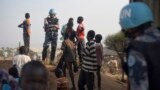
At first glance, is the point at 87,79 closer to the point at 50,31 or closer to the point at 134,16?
the point at 50,31

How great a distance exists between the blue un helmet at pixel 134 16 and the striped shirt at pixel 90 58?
Answer: 629 cm

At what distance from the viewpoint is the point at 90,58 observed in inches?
407

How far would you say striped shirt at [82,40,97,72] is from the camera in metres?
10.3

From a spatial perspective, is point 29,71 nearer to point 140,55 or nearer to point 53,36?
point 140,55

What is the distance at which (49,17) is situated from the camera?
47.6 feet

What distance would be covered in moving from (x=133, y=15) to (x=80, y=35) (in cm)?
1028

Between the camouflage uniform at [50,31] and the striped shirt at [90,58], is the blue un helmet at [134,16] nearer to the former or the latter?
the striped shirt at [90,58]

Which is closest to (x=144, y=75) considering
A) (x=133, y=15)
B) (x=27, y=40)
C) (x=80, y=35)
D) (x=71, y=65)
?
(x=133, y=15)

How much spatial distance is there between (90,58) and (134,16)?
6444 millimetres

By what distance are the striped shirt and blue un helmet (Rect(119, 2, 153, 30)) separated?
629 cm

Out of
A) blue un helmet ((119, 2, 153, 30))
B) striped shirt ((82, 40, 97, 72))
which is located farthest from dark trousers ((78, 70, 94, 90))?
blue un helmet ((119, 2, 153, 30))

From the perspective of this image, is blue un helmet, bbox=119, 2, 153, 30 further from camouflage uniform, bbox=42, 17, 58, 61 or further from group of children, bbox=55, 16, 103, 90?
camouflage uniform, bbox=42, 17, 58, 61

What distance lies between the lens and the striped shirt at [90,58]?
1026 cm

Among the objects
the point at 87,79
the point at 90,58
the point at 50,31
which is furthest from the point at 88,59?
the point at 50,31
